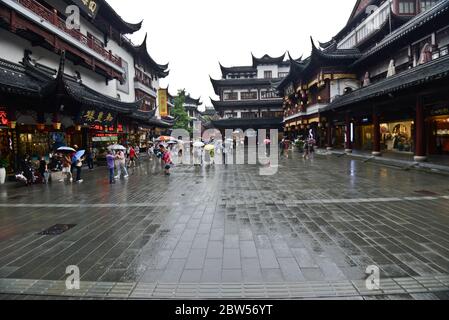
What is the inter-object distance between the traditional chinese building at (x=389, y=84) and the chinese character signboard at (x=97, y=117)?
1738cm

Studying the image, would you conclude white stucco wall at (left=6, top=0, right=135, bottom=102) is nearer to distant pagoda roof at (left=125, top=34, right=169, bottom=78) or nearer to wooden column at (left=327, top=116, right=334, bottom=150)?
distant pagoda roof at (left=125, top=34, right=169, bottom=78)

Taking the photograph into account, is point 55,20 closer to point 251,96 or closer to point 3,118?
point 3,118

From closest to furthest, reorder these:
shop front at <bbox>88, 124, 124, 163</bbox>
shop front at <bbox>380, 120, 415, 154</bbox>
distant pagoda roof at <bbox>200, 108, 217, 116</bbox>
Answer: shop front at <bbox>88, 124, 124, 163</bbox>, shop front at <bbox>380, 120, 415, 154</bbox>, distant pagoda roof at <bbox>200, 108, 217, 116</bbox>

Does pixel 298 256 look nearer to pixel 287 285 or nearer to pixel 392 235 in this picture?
pixel 287 285

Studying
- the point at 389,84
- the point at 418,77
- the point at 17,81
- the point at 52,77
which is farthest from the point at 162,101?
the point at 418,77

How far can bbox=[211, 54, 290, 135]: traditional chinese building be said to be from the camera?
55844mm

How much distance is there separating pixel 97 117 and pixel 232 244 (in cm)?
1665

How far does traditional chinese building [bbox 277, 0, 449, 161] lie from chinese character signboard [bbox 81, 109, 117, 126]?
1738 centimetres

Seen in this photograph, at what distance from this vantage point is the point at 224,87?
60000 millimetres

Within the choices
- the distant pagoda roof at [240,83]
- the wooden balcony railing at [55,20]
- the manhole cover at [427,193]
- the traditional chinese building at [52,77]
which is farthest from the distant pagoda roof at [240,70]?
the manhole cover at [427,193]

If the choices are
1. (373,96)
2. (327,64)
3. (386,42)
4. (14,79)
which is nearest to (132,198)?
(14,79)

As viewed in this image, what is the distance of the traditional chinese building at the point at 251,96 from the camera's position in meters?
55.8

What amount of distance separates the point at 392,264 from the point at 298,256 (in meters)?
1.40

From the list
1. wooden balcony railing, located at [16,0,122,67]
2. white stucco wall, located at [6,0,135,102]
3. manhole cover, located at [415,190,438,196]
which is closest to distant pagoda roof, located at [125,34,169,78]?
white stucco wall, located at [6,0,135,102]
